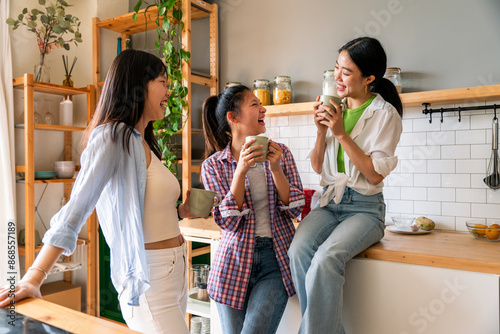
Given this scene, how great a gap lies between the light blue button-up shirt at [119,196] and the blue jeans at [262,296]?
0.59 meters

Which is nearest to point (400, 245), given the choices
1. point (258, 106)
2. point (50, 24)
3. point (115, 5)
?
point (258, 106)

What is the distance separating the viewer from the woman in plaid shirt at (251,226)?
1.72m

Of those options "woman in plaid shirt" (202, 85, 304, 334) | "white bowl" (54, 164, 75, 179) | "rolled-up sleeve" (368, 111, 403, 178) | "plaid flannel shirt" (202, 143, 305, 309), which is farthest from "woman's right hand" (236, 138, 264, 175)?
"white bowl" (54, 164, 75, 179)

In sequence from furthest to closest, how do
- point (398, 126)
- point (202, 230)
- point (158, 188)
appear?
point (202, 230)
point (398, 126)
point (158, 188)

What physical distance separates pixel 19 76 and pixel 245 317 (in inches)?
109

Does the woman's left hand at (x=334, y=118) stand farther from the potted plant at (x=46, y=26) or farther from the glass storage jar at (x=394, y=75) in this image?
the potted plant at (x=46, y=26)

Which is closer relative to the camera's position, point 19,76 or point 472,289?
point 472,289

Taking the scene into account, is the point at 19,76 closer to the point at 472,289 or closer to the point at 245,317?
the point at 245,317

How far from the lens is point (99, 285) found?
12.2 feet

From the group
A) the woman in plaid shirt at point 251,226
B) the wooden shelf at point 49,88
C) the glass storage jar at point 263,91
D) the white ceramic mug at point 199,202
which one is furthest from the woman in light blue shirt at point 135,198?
the wooden shelf at point 49,88

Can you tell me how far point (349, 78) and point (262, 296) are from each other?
1.00 metres

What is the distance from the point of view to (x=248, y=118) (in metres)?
1.92

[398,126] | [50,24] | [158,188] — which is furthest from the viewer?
[50,24]

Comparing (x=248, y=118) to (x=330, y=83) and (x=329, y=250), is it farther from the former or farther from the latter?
(x=330, y=83)
